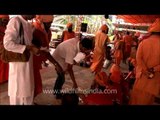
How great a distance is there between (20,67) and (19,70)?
4 centimetres

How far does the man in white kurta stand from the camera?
2.47 metres

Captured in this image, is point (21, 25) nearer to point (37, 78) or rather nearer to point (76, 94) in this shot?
point (37, 78)

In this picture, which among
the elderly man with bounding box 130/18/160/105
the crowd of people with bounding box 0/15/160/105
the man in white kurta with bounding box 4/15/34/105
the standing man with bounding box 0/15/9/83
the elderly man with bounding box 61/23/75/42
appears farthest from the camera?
the elderly man with bounding box 61/23/75/42

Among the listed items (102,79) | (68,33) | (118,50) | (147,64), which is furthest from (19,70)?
(118,50)

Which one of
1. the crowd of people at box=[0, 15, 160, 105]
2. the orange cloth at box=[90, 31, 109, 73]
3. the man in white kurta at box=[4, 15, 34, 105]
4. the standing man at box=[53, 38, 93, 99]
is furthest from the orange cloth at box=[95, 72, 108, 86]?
the orange cloth at box=[90, 31, 109, 73]

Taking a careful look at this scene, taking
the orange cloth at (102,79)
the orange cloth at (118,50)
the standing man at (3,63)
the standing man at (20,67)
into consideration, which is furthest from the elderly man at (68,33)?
the standing man at (20,67)

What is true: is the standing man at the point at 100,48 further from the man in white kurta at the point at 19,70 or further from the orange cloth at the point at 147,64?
the man in white kurta at the point at 19,70

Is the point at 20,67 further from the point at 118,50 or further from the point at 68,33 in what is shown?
the point at 118,50

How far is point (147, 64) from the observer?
2.96m

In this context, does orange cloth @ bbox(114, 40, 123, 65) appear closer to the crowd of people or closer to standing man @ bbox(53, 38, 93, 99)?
the crowd of people

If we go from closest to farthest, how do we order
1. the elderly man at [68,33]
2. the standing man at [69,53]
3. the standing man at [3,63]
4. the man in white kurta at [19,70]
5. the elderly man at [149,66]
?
the man in white kurta at [19,70] → the standing man at [3,63] → the elderly man at [149,66] → the standing man at [69,53] → the elderly man at [68,33]

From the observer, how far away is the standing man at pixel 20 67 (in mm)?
2479

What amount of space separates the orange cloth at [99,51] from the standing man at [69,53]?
→ 3.71ft
